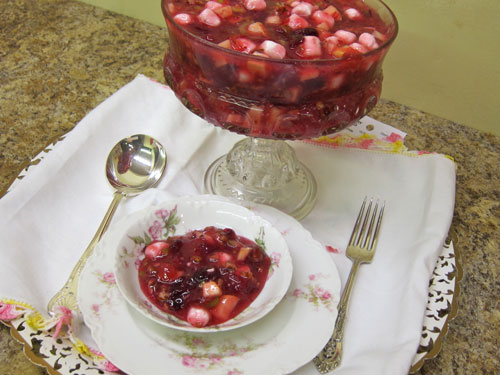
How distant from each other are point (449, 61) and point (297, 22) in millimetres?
809

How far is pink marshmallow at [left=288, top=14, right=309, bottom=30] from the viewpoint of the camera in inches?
42.3

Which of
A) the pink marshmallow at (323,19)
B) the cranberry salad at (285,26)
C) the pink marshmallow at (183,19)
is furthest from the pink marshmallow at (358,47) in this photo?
the pink marshmallow at (183,19)

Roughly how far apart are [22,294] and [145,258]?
9.8 inches

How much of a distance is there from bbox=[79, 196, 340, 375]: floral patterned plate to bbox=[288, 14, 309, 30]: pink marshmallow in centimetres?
54

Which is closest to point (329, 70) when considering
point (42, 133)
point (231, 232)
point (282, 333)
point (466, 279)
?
point (231, 232)

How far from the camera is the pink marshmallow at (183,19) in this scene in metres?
1.05

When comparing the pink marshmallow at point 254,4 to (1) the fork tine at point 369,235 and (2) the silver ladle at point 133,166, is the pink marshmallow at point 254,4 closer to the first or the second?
(2) the silver ladle at point 133,166

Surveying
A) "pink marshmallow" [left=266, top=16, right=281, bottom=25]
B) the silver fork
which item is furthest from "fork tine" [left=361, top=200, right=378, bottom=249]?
"pink marshmallow" [left=266, top=16, right=281, bottom=25]

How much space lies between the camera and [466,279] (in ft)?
3.89

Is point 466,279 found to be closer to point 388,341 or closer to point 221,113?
point 388,341

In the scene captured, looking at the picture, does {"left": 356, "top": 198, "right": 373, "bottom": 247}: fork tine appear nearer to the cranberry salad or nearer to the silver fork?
the silver fork

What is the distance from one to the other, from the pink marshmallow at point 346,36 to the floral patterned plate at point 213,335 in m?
0.50

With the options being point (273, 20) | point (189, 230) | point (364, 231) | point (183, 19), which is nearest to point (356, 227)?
point (364, 231)

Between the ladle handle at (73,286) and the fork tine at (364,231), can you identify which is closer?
the ladle handle at (73,286)
